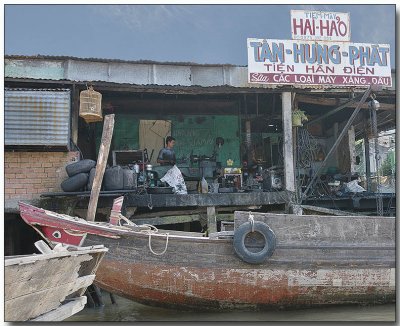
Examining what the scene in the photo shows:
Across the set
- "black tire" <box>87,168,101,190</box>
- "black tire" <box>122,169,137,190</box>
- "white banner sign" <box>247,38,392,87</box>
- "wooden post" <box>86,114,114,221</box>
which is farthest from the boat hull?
"white banner sign" <box>247,38,392,87</box>

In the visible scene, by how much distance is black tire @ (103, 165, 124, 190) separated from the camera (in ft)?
24.4

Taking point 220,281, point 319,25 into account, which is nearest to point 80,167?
point 220,281

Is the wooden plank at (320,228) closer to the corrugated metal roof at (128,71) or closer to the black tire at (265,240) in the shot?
the black tire at (265,240)

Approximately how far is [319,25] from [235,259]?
532cm

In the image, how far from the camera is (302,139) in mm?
10008

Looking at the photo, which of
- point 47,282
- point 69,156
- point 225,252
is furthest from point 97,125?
point 47,282

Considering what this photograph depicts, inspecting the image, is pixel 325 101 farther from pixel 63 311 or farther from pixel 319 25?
pixel 63 311

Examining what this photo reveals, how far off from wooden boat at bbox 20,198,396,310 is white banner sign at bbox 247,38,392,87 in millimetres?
3632

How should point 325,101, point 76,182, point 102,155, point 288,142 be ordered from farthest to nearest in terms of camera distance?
point 325,101 → point 288,142 → point 76,182 → point 102,155

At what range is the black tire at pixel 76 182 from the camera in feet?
24.0

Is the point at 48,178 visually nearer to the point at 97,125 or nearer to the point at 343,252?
the point at 97,125

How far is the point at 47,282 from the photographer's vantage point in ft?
11.0

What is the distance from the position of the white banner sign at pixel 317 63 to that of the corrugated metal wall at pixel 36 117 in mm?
3568

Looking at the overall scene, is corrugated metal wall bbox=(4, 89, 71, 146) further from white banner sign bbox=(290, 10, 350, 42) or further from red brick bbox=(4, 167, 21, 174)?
white banner sign bbox=(290, 10, 350, 42)
